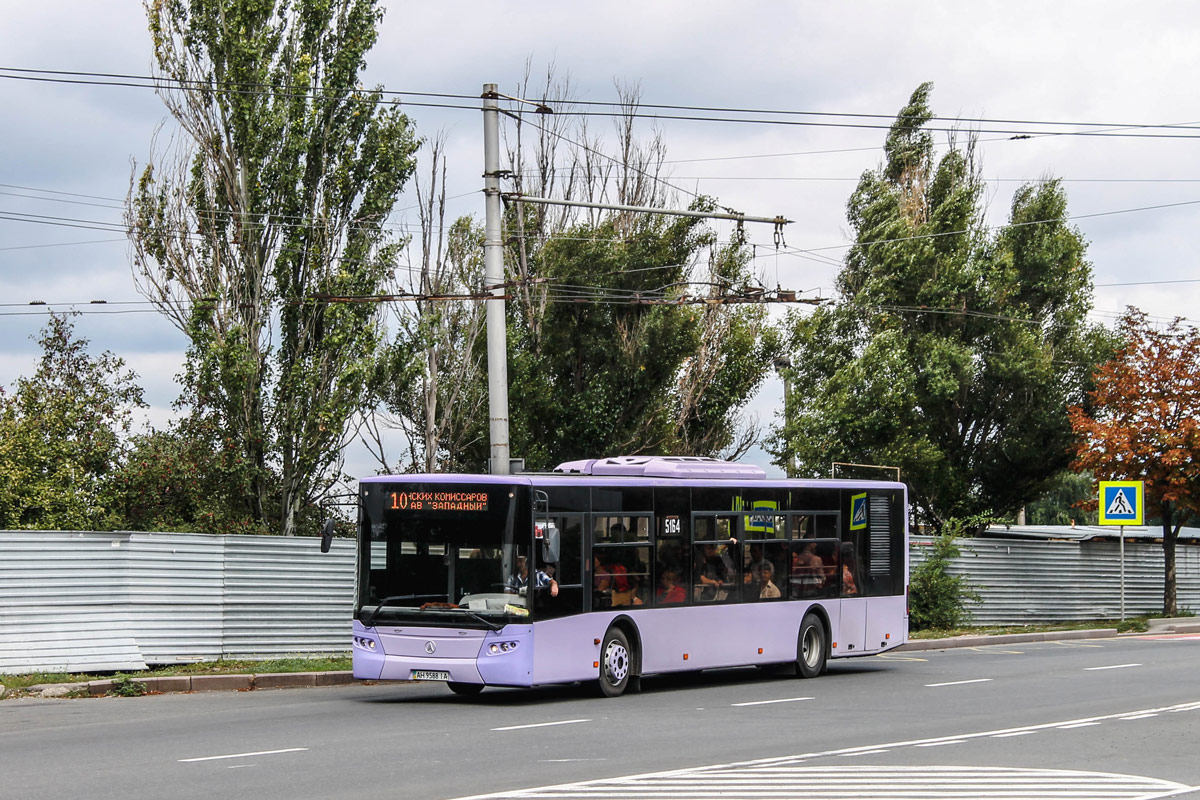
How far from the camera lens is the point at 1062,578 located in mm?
34562

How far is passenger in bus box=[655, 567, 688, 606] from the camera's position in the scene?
59.9 feet

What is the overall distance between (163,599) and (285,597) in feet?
6.87

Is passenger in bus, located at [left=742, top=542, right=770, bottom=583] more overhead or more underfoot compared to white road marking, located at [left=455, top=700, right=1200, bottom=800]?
more overhead

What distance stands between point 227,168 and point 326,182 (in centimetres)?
196

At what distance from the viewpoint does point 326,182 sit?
29281 mm

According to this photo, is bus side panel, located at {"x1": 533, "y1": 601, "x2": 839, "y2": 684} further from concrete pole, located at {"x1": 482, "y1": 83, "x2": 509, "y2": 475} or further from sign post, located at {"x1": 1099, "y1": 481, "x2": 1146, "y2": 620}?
sign post, located at {"x1": 1099, "y1": 481, "x2": 1146, "y2": 620}

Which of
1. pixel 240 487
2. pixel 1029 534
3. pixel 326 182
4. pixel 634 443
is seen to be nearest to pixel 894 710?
pixel 240 487

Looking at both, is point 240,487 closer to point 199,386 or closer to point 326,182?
point 199,386

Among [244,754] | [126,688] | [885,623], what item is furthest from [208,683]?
[885,623]

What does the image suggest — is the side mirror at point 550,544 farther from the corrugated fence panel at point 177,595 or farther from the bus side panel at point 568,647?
the corrugated fence panel at point 177,595

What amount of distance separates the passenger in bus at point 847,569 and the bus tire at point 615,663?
15.6 feet

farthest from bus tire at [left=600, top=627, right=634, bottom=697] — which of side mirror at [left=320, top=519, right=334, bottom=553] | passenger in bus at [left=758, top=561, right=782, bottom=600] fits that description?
side mirror at [left=320, top=519, right=334, bottom=553]

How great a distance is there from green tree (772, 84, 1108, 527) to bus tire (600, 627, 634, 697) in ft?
75.0

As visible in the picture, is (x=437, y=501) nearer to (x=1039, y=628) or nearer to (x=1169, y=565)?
(x=1039, y=628)
